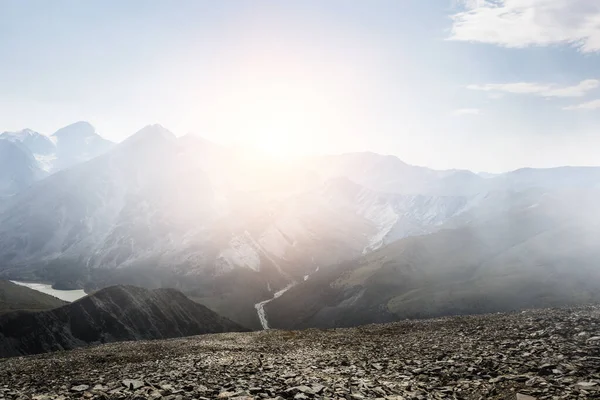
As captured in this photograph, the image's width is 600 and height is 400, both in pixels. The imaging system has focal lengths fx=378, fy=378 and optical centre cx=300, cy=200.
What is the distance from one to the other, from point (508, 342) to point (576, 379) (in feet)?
33.6

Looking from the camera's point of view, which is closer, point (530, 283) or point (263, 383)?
point (263, 383)

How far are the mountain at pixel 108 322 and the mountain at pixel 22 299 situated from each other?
2658 centimetres

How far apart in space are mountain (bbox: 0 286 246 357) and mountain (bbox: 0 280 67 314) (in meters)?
26.6

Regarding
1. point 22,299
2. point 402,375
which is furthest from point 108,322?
point 402,375

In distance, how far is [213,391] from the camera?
1553cm

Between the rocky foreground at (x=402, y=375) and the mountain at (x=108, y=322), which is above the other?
the rocky foreground at (x=402, y=375)

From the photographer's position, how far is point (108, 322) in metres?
121

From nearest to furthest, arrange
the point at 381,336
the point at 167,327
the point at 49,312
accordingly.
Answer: the point at 381,336 → the point at 49,312 → the point at 167,327

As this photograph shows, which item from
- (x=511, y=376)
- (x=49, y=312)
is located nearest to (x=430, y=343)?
(x=511, y=376)

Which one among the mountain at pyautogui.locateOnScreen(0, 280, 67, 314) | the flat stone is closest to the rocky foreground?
the flat stone

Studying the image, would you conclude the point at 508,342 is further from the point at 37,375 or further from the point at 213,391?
the point at 37,375

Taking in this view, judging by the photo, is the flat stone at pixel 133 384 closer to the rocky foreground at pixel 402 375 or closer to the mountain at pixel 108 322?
the rocky foreground at pixel 402 375

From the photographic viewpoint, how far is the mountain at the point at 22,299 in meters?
136

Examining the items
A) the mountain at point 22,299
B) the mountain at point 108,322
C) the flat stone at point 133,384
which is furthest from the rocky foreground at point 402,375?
the mountain at point 22,299
